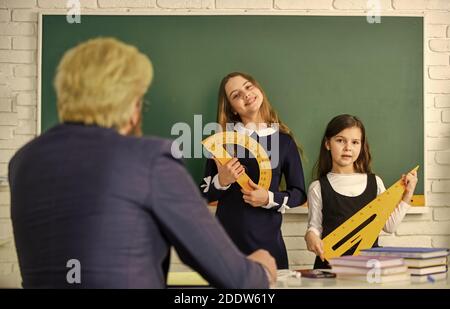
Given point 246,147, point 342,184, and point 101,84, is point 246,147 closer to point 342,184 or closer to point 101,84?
point 342,184

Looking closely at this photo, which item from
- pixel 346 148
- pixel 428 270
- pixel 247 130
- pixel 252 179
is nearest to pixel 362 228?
pixel 346 148

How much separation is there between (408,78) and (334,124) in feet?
1.84

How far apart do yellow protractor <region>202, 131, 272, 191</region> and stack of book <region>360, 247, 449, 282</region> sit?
103 cm

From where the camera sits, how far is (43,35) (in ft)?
10.8

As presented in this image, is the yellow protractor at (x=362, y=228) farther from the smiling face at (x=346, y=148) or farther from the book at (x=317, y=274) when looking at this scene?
the book at (x=317, y=274)

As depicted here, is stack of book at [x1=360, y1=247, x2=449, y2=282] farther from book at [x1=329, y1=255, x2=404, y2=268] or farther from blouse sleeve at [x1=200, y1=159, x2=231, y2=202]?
blouse sleeve at [x1=200, y1=159, x2=231, y2=202]

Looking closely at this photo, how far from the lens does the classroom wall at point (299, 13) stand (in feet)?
10.8

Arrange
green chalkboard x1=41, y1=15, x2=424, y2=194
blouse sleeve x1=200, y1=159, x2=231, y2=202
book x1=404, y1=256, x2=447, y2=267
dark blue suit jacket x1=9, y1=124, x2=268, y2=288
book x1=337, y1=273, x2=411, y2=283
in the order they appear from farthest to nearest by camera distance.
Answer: green chalkboard x1=41, y1=15, x2=424, y2=194
blouse sleeve x1=200, y1=159, x2=231, y2=202
book x1=404, y1=256, x2=447, y2=267
book x1=337, y1=273, x2=411, y2=283
dark blue suit jacket x1=9, y1=124, x2=268, y2=288

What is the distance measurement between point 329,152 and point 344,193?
25 centimetres

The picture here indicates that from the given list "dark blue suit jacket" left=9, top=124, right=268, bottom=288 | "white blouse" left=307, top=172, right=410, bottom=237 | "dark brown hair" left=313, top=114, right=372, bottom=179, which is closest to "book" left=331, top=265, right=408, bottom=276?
"dark blue suit jacket" left=9, top=124, right=268, bottom=288

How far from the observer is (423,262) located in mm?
1886

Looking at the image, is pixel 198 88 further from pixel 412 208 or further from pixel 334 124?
pixel 412 208

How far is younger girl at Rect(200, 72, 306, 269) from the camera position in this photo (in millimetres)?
2922
